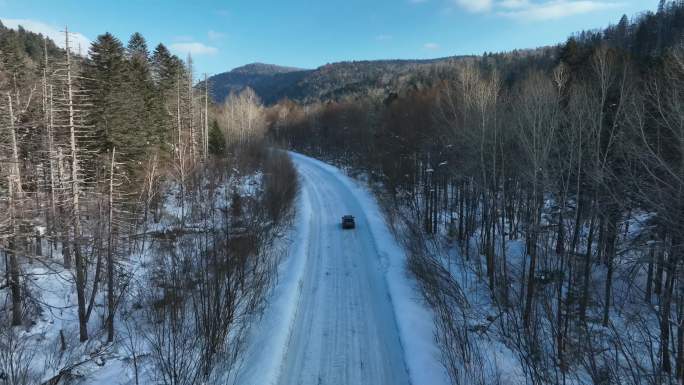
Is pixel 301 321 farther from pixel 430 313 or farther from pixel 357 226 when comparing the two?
pixel 357 226

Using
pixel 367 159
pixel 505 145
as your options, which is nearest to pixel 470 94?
pixel 505 145

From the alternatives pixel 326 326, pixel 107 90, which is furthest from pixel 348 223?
pixel 107 90

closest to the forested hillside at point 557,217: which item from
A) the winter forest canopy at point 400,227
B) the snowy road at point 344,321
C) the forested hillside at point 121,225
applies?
the winter forest canopy at point 400,227

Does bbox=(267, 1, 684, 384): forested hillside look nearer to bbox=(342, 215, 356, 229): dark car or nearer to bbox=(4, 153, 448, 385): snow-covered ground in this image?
bbox=(4, 153, 448, 385): snow-covered ground

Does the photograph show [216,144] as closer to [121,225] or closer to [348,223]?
[348,223]

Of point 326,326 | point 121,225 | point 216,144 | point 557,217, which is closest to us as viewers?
point 326,326

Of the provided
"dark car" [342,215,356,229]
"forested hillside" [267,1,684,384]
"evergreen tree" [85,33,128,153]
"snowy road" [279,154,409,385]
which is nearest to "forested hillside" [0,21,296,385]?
"evergreen tree" [85,33,128,153]
